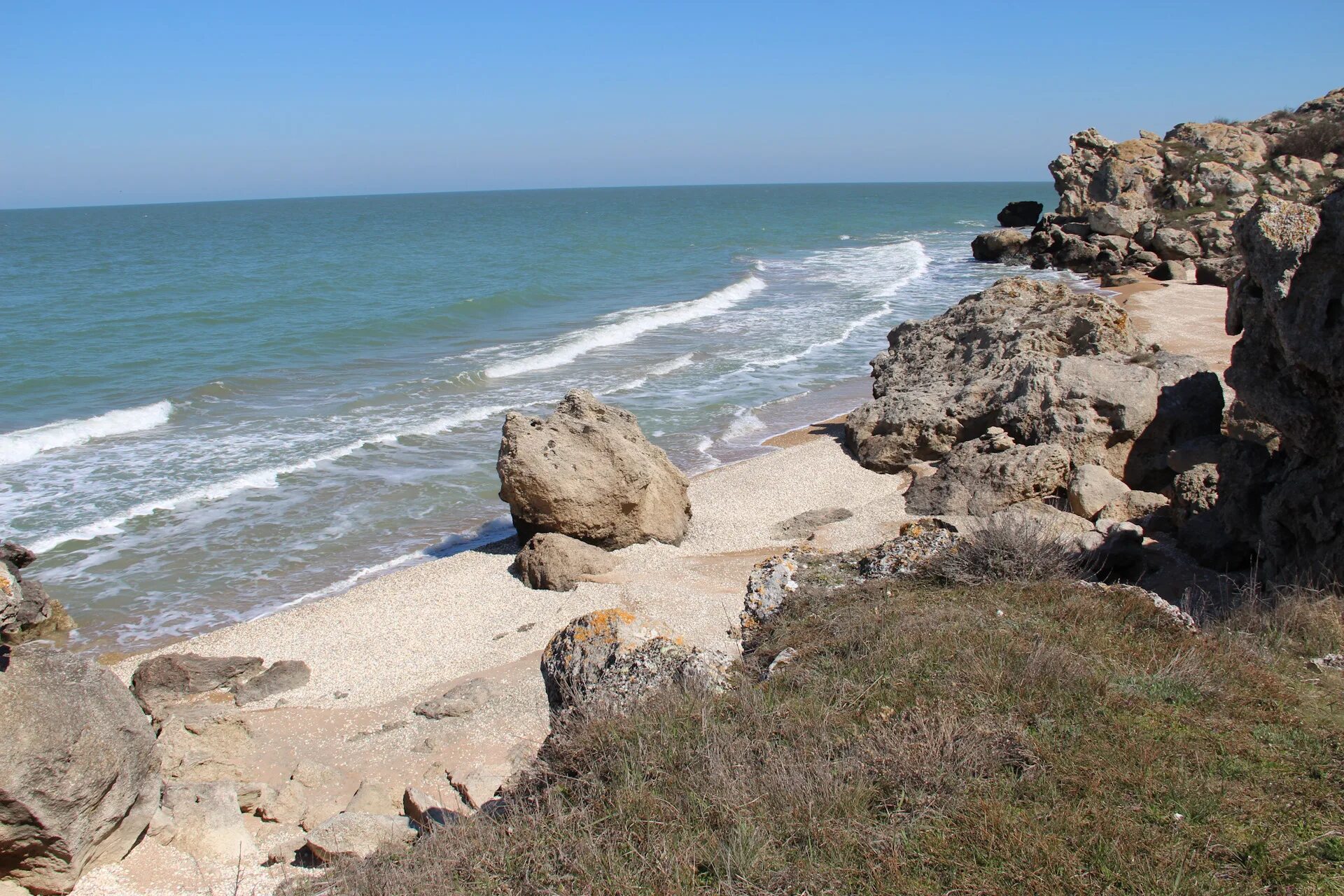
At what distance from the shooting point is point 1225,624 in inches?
241

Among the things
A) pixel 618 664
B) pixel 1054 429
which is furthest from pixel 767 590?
pixel 1054 429

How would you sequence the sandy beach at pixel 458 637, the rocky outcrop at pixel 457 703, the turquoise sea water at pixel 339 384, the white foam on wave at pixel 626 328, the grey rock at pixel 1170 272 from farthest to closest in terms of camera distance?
the grey rock at pixel 1170 272, the white foam on wave at pixel 626 328, the turquoise sea water at pixel 339 384, the rocky outcrop at pixel 457 703, the sandy beach at pixel 458 637

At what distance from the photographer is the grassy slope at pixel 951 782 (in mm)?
3670

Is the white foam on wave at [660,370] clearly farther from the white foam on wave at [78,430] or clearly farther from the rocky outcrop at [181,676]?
the rocky outcrop at [181,676]

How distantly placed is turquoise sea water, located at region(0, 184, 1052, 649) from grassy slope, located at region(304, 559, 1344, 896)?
27.1 ft

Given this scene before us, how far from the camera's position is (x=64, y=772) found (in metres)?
5.45

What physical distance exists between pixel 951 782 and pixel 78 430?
778 inches

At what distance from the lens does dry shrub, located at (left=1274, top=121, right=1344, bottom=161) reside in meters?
45.5

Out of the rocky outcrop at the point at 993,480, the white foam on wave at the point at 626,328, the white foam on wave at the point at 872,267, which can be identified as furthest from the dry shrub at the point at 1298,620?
the white foam on wave at the point at 872,267

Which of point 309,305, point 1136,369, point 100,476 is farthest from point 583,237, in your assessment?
point 1136,369

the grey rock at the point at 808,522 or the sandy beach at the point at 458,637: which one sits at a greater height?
the grey rock at the point at 808,522

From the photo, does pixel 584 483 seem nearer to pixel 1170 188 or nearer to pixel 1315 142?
pixel 1170 188

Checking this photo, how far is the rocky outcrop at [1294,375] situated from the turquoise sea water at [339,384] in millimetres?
9392

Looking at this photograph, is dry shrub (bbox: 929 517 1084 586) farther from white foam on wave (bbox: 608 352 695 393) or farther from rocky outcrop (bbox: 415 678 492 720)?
white foam on wave (bbox: 608 352 695 393)
